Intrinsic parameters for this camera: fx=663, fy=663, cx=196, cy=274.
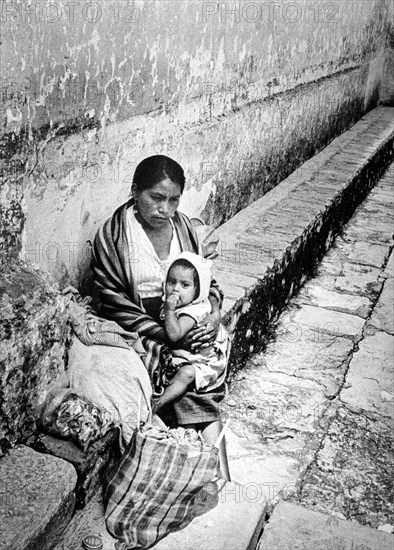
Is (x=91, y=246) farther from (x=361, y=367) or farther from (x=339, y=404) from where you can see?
(x=361, y=367)

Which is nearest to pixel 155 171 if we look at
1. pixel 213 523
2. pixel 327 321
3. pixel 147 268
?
pixel 147 268

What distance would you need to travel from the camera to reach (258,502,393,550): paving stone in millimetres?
2625

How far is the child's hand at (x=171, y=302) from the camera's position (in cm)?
303

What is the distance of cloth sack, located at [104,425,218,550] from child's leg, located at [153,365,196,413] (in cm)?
49

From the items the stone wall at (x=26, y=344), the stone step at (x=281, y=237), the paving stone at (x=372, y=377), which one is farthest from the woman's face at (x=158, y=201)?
the paving stone at (x=372, y=377)

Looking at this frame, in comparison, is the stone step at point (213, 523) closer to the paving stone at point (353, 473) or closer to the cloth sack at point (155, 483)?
the cloth sack at point (155, 483)

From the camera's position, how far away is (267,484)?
3.17m

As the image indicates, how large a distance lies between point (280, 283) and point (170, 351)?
1.94 metres

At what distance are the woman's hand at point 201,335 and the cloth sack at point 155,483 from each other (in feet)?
2.02

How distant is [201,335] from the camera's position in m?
→ 3.09

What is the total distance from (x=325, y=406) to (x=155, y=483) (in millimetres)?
1710

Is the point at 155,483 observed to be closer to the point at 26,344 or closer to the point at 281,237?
the point at 26,344

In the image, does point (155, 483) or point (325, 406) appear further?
point (325, 406)

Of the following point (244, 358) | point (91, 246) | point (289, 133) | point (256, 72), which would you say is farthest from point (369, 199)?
point (91, 246)
